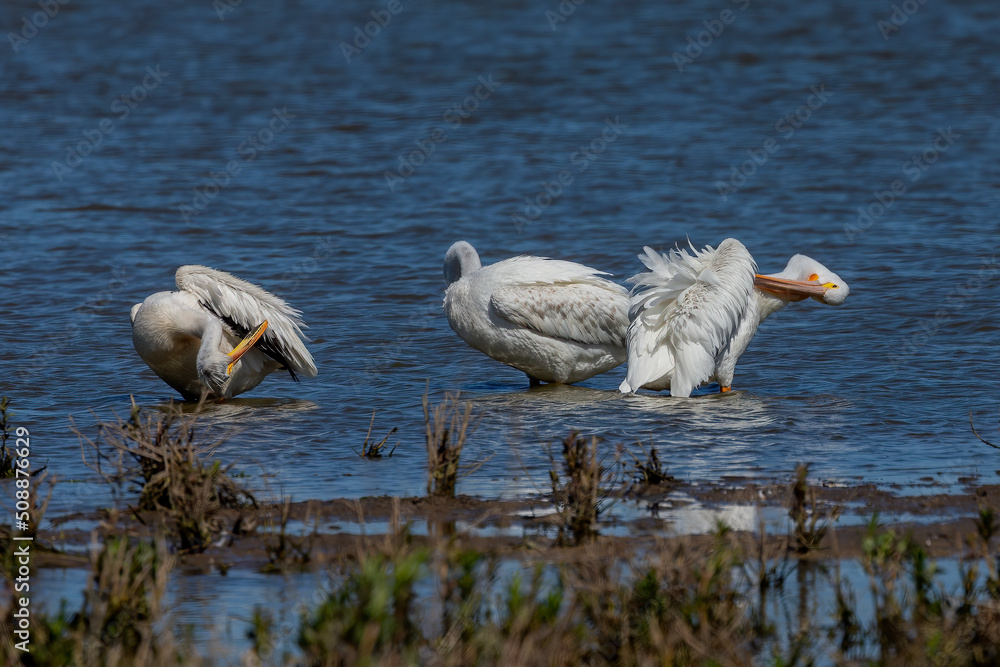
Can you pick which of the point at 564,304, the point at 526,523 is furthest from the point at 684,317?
the point at 526,523

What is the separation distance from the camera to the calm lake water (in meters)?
7.13

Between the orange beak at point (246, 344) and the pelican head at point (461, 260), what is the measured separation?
1.50m

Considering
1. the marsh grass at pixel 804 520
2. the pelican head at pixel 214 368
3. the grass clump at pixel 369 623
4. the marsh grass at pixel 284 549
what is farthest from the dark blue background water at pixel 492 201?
the grass clump at pixel 369 623

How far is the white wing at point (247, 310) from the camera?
26.1 feet

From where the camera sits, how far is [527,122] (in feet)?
56.3

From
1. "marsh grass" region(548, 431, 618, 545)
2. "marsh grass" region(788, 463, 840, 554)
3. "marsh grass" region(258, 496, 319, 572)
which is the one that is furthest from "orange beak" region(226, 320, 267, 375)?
"marsh grass" region(788, 463, 840, 554)

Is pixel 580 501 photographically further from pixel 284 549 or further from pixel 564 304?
pixel 564 304

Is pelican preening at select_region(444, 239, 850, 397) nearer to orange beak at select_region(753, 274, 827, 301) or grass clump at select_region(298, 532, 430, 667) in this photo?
orange beak at select_region(753, 274, 827, 301)

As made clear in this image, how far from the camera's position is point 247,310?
26.2 feet

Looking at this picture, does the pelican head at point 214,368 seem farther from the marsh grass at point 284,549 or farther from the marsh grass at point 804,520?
the marsh grass at point 804,520

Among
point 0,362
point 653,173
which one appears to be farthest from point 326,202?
point 0,362

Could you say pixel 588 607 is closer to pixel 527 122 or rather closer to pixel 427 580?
pixel 427 580

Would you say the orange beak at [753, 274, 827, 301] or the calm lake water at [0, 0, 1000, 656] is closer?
the calm lake water at [0, 0, 1000, 656]

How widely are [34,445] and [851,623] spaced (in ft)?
14.3
